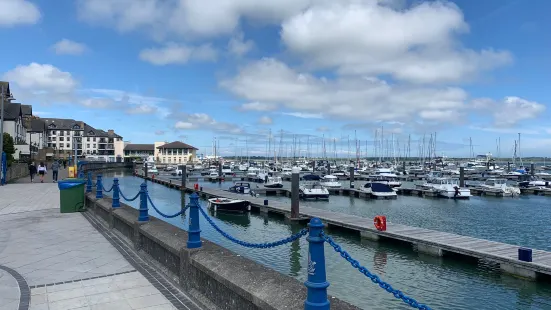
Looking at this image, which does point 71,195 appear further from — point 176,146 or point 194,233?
point 176,146

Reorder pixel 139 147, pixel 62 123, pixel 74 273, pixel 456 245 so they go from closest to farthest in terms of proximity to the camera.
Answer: pixel 74 273, pixel 456 245, pixel 62 123, pixel 139 147

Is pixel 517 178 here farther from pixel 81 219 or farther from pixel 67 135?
pixel 67 135

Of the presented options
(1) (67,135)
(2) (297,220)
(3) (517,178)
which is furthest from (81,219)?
(1) (67,135)

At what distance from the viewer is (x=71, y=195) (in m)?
17.2

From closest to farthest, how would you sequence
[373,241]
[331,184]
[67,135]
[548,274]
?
[548,274]
[373,241]
[331,184]
[67,135]

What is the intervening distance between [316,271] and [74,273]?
609 cm

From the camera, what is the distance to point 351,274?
16.5 m

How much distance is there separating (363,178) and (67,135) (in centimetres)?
10451

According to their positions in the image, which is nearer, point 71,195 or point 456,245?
point 71,195

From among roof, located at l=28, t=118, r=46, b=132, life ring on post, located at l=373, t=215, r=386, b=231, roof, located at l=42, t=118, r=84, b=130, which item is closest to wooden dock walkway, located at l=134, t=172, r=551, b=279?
life ring on post, located at l=373, t=215, r=386, b=231

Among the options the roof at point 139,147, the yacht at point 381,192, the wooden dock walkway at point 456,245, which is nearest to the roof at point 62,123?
the roof at point 139,147

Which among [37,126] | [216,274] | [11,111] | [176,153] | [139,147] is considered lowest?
[216,274]

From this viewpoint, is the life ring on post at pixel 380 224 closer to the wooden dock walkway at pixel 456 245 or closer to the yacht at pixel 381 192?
the wooden dock walkway at pixel 456 245

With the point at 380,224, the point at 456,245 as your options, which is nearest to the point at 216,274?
the point at 456,245
